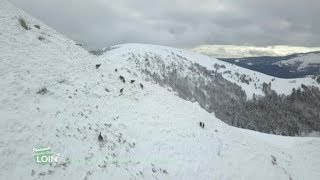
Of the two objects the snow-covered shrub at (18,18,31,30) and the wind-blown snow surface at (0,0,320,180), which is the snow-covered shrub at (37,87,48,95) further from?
the snow-covered shrub at (18,18,31,30)

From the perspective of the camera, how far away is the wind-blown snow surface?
56.9 feet

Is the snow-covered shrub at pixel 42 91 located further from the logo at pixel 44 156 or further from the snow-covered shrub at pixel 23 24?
the snow-covered shrub at pixel 23 24

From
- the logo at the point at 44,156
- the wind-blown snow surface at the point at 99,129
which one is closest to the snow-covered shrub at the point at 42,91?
the wind-blown snow surface at the point at 99,129

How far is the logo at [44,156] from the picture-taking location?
16125mm

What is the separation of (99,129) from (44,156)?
533 cm

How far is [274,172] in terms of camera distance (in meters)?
27.6

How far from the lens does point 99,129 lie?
2125cm

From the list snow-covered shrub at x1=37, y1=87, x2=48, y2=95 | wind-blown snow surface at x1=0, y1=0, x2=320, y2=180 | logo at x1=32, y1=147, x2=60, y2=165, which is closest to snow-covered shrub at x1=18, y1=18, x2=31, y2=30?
wind-blown snow surface at x1=0, y1=0, x2=320, y2=180

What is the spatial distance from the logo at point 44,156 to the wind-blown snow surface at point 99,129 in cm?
27

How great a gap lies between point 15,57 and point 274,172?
2497cm

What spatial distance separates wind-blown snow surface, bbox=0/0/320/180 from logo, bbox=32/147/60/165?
27 cm

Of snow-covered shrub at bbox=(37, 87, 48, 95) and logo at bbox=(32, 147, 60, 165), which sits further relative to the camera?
snow-covered shrub at bbox=(37, 87, 48, 95)

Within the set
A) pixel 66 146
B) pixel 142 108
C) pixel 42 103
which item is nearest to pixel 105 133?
pixel 66 146

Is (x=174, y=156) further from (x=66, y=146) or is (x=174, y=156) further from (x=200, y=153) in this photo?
(x=66, y=146)
